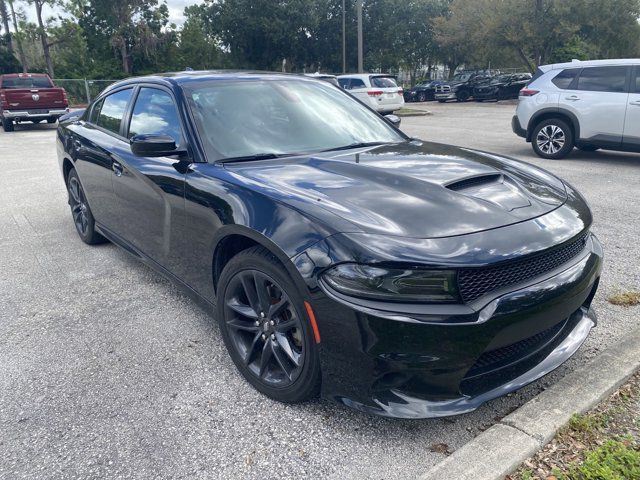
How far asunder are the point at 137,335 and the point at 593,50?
33.8 metres

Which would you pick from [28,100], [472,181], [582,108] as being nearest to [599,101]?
[582,108]

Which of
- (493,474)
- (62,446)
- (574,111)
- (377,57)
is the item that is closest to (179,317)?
(62,446)

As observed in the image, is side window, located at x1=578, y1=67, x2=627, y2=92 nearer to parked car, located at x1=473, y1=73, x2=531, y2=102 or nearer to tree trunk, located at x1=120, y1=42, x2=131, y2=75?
parked car, located at x1=473, y1=73, x2=531, y2=102

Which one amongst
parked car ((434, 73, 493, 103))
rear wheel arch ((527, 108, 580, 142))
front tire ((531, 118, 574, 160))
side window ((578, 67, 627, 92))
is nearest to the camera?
side window ((578, 67, 627, 92))

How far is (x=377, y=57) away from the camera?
153 ft

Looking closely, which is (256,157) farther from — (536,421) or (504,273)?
(536,421)

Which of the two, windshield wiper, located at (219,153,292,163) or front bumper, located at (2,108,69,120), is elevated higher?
windshield wiper, located at (219,153,292,163)

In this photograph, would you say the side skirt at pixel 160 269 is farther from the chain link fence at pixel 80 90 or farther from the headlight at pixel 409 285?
the chain link fence at pixel 80 90

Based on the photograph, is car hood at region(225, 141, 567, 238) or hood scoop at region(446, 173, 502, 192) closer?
car hood at region(225, 141, 567, 238)

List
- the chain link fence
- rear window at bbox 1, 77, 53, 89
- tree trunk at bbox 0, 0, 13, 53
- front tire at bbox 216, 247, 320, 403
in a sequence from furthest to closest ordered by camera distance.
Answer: tree trunk at bbox 0, 0, 13, 53, the chain link fence, rear window at bbox 1, 77, 53, 89, front tire at bbox 216, 247, 320, 403

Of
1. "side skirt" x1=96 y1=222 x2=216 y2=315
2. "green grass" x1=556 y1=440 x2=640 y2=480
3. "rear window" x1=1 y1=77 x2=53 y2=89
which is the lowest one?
"green grass" x1=556 y1=440 x2=640 y2=480

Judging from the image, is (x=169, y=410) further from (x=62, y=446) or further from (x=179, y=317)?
(x=179, y=317)

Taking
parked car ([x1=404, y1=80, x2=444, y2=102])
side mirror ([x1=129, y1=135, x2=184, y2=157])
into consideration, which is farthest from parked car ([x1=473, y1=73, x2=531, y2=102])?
side mirror ([x1=129, y1=135, x2=184, y2=157])

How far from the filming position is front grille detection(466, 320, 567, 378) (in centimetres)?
217
